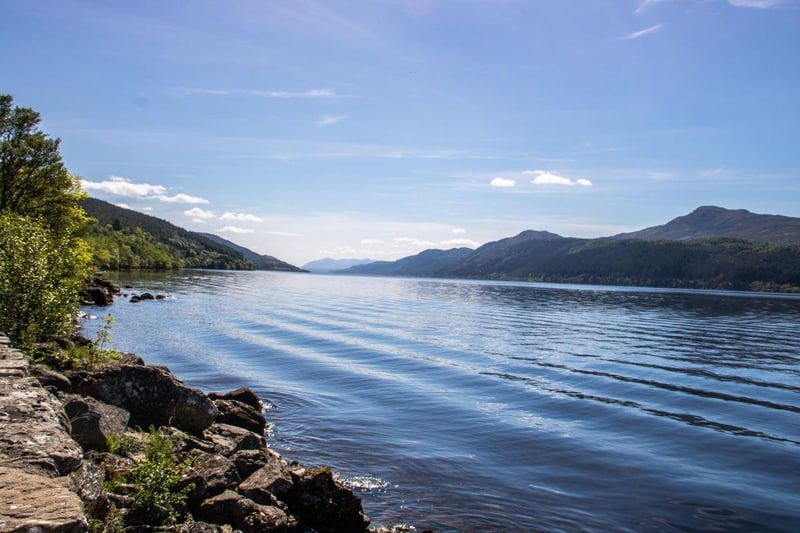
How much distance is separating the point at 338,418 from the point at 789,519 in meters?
15.8

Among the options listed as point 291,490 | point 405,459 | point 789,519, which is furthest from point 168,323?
point 789,519

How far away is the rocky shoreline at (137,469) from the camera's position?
24.1 feet

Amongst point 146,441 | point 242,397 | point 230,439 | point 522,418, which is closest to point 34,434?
point 146,441

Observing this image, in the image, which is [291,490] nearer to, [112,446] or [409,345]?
[112,446]

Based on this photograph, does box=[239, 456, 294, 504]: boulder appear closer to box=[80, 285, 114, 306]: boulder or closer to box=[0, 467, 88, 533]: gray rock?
box=[0, 467, 88, 533]: gray rock

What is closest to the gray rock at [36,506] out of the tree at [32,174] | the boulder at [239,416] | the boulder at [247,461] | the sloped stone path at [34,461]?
the sloped stone path at [34,461]

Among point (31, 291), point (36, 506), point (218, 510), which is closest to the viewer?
point (36, 506)

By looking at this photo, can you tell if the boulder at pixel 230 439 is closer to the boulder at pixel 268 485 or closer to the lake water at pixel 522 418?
the lake water at pixel 522 418

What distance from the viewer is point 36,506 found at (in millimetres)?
6105

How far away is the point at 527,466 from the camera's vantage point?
18250mm

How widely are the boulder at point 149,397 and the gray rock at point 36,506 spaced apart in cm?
917

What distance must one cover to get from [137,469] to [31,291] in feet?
Answer: 40.4

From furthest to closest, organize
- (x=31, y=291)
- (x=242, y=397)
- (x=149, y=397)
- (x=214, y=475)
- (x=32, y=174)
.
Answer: (x=32, y=174) < (x=242, y=397) < (x=31, y=291) < (x=149, y=397) < (x=214, y=475)

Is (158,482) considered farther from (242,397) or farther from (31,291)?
(31,291)
